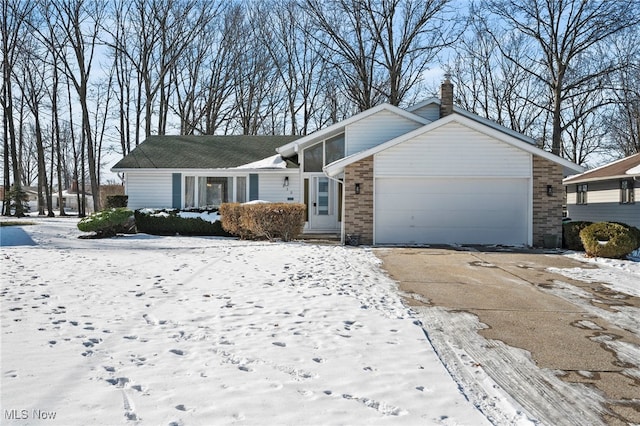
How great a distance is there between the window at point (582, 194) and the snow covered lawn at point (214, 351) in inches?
768

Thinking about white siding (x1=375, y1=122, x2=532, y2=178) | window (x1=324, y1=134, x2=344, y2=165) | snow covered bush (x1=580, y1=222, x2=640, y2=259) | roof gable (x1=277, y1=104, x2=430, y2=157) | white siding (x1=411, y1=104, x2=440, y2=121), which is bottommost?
snow covered bush (x1=580, y1=222, x2=640, y2=259)

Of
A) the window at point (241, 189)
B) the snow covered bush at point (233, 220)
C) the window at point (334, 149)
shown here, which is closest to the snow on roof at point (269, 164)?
the window at point (241, 189)

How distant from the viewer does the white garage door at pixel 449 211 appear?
13875mm

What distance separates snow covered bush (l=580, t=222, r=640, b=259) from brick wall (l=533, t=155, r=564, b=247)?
2209mm

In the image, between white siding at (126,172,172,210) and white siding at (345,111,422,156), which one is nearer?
white siding at (345,111,422,156)

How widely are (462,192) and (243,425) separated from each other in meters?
12.3

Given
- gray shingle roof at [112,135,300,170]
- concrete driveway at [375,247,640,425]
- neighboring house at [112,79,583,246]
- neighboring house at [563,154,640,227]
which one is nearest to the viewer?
concrete driveway at [375,247,640,425]

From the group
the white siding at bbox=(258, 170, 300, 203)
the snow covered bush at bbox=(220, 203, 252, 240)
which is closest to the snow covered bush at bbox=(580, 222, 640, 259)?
the snow covered bush at bbox=(220, 203, 252, 240)

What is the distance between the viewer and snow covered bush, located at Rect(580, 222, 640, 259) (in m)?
10.7

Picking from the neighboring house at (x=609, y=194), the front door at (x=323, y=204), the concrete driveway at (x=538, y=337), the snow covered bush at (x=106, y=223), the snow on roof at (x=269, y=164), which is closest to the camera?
the concrete driveway at (x=538, y=337)

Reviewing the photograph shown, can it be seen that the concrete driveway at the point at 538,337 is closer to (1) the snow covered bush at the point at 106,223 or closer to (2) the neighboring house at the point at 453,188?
(2) the neighboring house at the point at 453,188

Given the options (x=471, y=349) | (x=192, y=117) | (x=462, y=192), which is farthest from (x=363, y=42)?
(x=471, y=349)

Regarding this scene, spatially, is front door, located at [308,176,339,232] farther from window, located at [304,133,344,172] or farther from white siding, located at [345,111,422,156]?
white siding, located at [345,111,422,156]

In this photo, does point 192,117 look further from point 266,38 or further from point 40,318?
point 40,318
